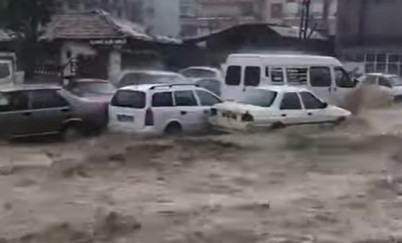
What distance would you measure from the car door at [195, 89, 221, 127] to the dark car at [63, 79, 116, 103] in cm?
172

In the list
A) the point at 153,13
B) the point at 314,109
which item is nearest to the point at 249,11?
the point at 153,13

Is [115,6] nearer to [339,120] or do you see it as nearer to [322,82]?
[322,82]

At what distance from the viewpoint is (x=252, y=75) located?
54.4 feet

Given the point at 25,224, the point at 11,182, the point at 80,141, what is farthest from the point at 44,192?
the point at 80,141

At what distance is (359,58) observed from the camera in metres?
31.9

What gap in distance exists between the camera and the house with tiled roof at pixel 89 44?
26766mm

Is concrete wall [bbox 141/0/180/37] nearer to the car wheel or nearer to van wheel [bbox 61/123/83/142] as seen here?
the car wheel

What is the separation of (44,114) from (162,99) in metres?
1.97

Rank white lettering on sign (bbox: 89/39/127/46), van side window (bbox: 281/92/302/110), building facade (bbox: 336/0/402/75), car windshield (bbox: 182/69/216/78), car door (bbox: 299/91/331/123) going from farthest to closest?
building facade (bbox: 336/0/402/75) < white lettering on sign (bbox: 89/39/127/46) < car windshield (bbox: 182/69/216/78) < car door (bbox: 299/91/331/123) < van side window (bbox: 281/92/302/110)

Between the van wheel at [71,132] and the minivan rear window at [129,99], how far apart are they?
728mm

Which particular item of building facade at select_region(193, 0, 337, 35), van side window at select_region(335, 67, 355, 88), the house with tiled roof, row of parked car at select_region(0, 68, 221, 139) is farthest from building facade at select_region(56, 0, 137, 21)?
row of parked car at select_region(0, 68, 221, 139)

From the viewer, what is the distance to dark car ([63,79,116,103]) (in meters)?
15.4

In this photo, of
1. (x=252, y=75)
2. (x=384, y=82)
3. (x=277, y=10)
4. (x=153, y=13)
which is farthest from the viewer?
(x=277, y=10)

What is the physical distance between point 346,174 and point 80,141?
196 inches
